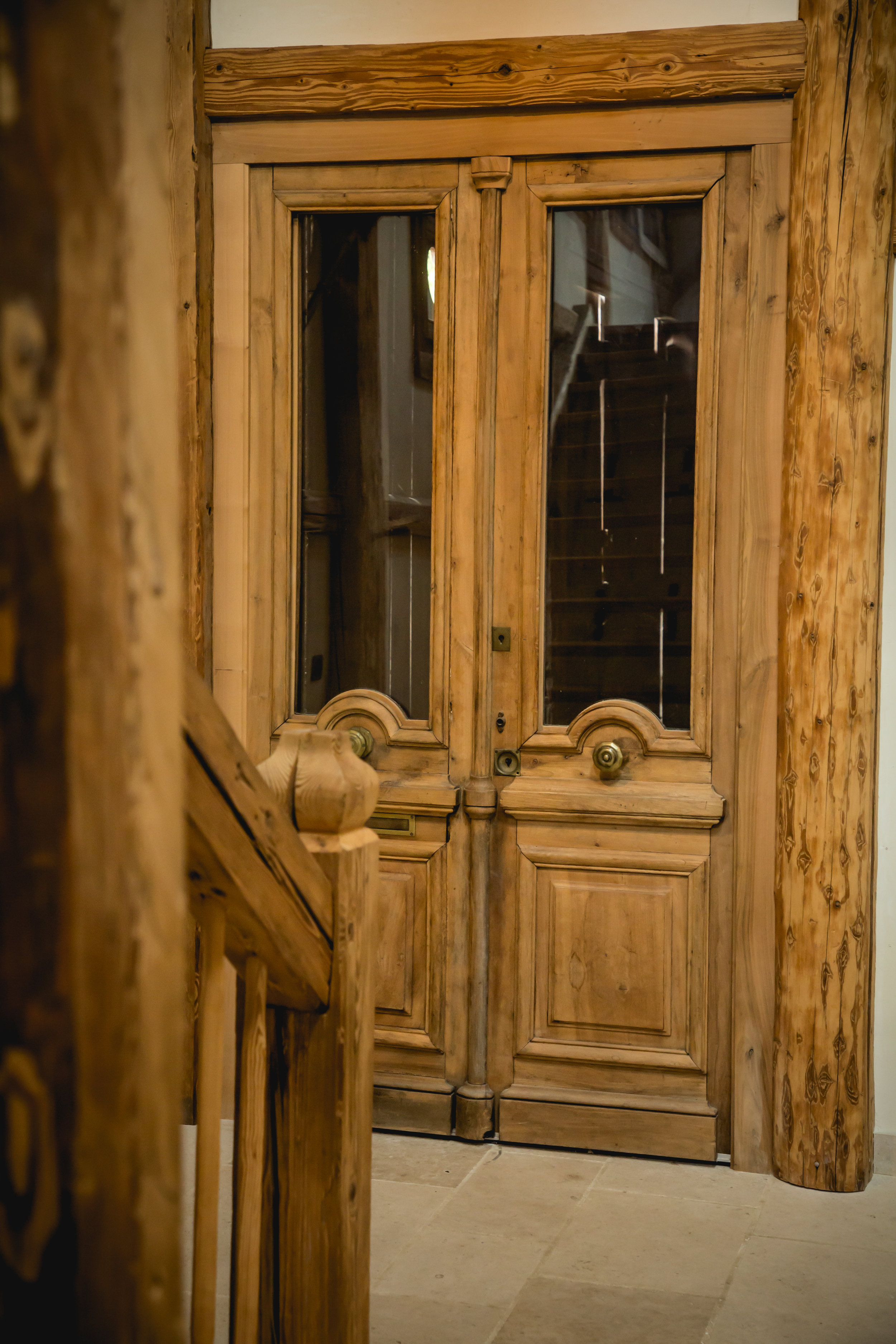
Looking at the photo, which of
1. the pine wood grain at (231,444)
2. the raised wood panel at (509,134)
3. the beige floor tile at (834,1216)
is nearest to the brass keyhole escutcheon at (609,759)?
the pine wood grain at (231,444)

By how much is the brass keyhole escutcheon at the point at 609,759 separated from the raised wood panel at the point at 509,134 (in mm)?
1511

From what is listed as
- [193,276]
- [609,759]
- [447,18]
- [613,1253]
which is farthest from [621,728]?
[447,18]

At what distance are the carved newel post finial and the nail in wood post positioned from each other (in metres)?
0.22

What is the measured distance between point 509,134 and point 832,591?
1430mm

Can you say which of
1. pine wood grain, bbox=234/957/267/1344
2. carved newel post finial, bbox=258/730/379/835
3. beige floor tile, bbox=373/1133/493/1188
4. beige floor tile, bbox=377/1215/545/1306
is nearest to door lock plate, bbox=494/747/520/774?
beige floor tile, bbox=373/1133/493/1188

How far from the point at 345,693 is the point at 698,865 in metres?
1.04

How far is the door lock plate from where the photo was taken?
3369mm

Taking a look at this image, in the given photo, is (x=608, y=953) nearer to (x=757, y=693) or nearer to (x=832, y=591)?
(x=757, y=693)

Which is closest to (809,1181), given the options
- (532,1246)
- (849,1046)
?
(849,1046)

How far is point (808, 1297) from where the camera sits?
8.37 ft

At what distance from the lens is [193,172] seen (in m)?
3.33

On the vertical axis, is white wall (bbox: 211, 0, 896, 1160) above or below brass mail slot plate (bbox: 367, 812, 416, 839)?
above

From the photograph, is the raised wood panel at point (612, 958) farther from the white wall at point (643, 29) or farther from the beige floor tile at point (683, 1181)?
the white wall at point (643, 29)

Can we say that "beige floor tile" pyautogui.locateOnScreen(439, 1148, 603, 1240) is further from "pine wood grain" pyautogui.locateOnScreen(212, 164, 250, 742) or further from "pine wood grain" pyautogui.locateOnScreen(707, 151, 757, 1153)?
"pine wood grain" pyautogui.locateOnScreen(212, 164, 250, 742)
